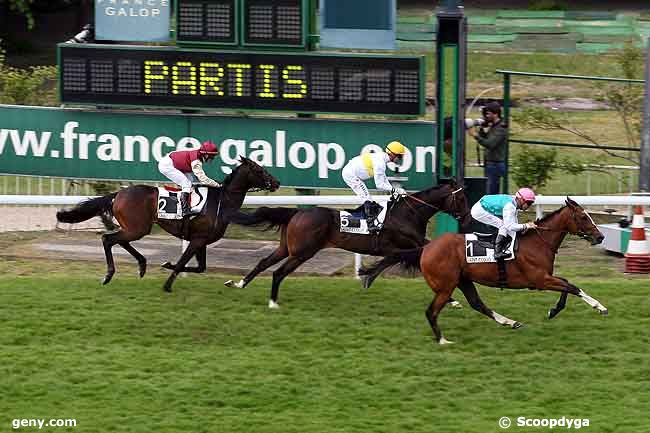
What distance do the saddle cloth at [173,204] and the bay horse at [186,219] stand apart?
48 millimetres

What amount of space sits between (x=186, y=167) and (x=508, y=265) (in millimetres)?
3240

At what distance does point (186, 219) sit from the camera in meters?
12.9

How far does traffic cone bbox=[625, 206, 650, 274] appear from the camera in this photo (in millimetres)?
13461

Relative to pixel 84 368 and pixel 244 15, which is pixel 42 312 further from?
pixel 244 15

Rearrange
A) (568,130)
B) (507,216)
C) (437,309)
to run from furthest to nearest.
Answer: (568,130) < (507,216) < (437,309)

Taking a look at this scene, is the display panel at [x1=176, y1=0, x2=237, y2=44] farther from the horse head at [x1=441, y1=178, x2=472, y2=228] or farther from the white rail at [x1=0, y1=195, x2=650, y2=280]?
the horse head at [x1=441, y1=178, x2=472, y2=228]

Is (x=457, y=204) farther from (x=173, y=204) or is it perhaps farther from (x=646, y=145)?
(x=646, y=145)

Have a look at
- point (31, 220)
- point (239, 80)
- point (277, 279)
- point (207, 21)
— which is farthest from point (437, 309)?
point (31, 220)

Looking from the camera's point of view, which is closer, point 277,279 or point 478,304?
point 478,304

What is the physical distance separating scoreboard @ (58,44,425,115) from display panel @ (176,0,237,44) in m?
0.19

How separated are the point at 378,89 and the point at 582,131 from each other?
10.0 m

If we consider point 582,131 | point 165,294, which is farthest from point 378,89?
point 582,131

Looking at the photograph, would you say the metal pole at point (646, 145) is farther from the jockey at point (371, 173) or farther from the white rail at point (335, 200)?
the jockey at point (371, 173)

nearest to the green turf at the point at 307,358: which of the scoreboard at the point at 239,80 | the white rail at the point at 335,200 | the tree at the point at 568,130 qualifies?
the white rail at the point at 335,200
